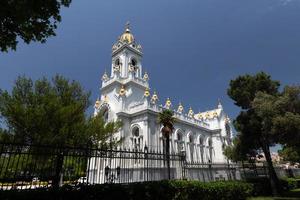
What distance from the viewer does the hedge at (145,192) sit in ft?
24.5

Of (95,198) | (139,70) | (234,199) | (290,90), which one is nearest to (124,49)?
(139,70)

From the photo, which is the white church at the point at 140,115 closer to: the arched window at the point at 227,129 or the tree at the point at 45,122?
the arched window at the point at 227,129

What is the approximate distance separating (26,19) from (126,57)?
1227 inches

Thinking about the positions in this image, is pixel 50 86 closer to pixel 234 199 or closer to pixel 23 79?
pixel 23 79

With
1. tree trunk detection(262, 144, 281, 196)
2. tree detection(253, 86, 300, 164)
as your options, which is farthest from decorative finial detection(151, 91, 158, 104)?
tree detection(253, 86, 300, 164)

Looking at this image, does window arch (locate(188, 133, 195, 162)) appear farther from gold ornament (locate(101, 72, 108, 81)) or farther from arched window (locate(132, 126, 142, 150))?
gold ornament (locate(101, 72, 108, 81))

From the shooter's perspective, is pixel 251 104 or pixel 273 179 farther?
pixel 251 104

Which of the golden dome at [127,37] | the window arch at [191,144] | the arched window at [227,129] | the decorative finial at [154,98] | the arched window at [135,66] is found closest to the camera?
the decorative finial at [154,98]

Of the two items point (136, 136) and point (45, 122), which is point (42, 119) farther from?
point (136, 136)

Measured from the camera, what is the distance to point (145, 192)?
35.5ft

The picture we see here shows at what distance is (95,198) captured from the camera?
349 inches

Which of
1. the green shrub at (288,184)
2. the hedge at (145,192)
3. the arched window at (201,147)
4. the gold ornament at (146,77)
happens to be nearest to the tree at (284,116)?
→ the hedge at (145,192)

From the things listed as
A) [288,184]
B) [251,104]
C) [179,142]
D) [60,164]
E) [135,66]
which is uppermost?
[135,66]

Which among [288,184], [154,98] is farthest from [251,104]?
[154,98]
